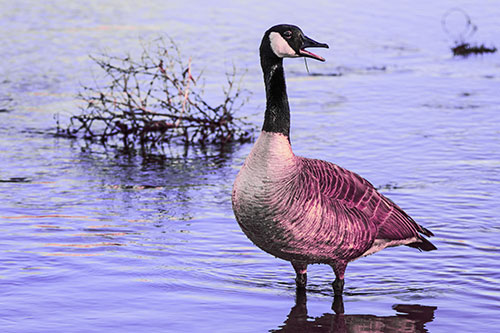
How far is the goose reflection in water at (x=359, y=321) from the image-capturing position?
6.91m

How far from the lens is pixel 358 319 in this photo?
705cm

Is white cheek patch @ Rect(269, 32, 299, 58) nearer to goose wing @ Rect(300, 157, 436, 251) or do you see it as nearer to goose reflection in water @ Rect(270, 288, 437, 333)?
goose wing @ Rect(300, 157, 436, 251)

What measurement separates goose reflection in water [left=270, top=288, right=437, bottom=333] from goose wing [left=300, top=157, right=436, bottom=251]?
62cm

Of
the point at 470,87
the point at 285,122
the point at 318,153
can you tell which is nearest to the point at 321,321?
the point at 285,122

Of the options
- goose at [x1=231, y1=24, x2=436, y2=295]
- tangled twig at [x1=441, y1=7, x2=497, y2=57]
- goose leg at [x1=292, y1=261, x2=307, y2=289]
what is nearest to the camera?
goose at [x1=231, y1=24, x2=436, y2=295]

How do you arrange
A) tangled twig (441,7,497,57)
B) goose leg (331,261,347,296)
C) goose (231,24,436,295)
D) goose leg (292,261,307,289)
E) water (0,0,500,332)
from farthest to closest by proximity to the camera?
tangled twig (441,7,497,57)
goose leg (292,261,307,289)
goose leg (331,261,347,296)
water (0,0,500,332)
goose (231,24,436,295)

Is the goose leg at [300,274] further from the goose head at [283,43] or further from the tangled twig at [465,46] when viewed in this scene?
the tangled twig at [465,46]

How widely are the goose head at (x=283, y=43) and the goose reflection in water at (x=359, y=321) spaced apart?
1.99 meters

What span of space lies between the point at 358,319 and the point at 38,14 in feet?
66.4

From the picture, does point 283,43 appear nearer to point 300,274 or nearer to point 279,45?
point 279,45

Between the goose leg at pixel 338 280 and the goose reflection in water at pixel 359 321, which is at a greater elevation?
the goose leg at pixel 338 280

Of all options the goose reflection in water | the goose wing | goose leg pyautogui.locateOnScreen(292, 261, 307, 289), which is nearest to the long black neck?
the goose wing

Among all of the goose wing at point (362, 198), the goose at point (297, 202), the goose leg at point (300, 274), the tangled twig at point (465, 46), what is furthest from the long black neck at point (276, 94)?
the tangled twig at point (465, 46)

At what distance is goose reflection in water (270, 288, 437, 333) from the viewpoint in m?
6.91
